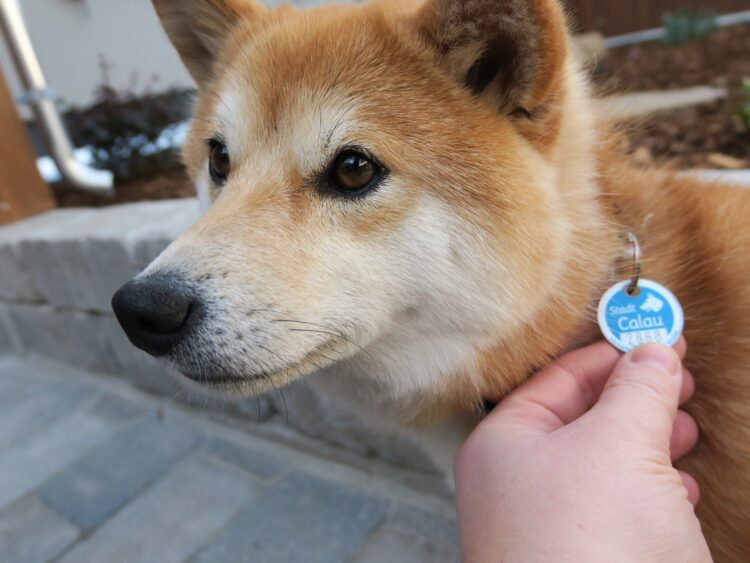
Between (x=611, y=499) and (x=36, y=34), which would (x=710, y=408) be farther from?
(x=36, y=34)

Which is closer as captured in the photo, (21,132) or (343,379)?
(343,379)

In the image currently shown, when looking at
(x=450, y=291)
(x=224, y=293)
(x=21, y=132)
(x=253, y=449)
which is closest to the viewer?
(x=224, y=293)

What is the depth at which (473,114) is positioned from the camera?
4.32ft

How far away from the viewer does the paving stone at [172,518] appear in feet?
7.35

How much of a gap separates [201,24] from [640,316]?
1582 millimetres

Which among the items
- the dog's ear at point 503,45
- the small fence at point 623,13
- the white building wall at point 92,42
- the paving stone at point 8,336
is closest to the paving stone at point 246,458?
the dog's ear at point 503,45

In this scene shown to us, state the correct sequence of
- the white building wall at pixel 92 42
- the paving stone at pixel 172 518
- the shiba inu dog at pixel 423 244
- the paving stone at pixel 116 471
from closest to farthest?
the shiba inu dog at pixel 423 244
the paving stone at pixel 172 518
the paving stone at pixel 116 471
the white building wall at pixel 92 42

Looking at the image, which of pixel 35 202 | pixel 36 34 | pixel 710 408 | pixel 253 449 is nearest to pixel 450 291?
pixel 710 408

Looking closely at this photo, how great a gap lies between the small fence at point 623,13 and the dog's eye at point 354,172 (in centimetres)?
833

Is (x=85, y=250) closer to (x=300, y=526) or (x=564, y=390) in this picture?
(x=300, y=526)

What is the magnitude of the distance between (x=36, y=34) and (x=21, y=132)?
133 inches

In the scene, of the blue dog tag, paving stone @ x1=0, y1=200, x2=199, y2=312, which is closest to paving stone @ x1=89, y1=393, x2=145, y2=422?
paving stone @ x1=0, y1=200, x2=199, y2=312

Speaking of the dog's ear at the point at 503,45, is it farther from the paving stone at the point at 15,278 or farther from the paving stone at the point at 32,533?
the paving stone at the point at 15,278

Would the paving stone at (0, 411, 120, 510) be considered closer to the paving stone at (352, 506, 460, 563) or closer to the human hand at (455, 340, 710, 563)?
the paving stone at (352, 506, 460, 563)
